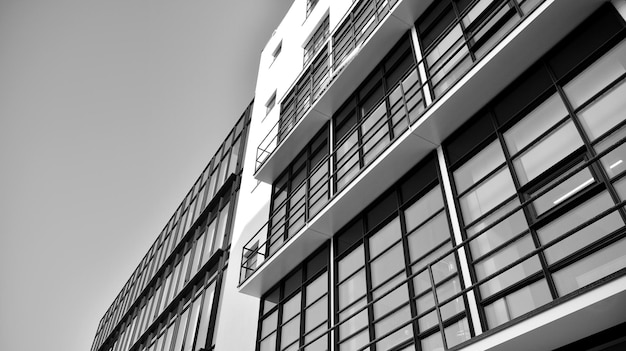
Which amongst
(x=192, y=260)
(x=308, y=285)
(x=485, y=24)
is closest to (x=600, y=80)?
(x=485, y=24)

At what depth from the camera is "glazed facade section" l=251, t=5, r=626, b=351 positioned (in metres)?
5.89

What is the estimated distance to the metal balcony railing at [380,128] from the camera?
900cm

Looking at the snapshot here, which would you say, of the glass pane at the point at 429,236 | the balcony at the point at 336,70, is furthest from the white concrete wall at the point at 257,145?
the glass pane at the point at 429,236

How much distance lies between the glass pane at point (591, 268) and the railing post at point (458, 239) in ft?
4.17

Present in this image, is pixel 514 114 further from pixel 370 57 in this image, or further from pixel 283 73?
pixel 283 73

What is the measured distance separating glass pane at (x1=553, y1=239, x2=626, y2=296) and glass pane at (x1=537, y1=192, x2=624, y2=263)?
7.6 inches

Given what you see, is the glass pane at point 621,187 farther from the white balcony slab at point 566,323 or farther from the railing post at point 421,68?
the railing post at point 421,68

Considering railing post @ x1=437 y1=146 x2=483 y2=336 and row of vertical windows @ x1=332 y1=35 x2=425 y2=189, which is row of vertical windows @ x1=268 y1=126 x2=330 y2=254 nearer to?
row of vertical windows @ x1=332 y1=35 x2=425 y2=189

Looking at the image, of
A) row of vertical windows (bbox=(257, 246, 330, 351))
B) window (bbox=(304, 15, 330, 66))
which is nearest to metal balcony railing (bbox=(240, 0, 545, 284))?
row of vertical windows (bbox=(257, 246, 330, 351))

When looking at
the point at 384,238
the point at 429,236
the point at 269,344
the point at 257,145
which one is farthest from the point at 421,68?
the point at 257,145

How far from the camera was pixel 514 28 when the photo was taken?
7.61 metres

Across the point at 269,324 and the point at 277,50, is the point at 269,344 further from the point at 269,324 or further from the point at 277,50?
the point at 277,50

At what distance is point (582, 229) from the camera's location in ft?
19.1

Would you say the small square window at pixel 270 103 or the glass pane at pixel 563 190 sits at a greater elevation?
the small square window at pixel 270 103
